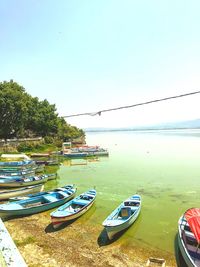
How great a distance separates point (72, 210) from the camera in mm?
20562

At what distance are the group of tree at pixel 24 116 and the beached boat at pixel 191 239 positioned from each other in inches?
1791

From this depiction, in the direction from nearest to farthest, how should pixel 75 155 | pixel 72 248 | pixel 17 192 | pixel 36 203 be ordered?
pixel 72 248, pixel 36 203, pixel 17 192, pixel 75 155

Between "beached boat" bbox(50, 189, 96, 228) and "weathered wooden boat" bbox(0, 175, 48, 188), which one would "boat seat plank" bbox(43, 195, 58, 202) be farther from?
"weathered wooden boat" bbox(0, 175, 48, 188)

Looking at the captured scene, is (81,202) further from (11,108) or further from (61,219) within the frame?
(11,108)

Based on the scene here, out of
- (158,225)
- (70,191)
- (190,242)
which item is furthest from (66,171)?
(190,242)

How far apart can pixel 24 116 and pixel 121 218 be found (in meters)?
44.4

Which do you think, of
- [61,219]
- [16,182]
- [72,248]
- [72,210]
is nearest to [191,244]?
[72,248]

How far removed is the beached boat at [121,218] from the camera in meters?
16.1

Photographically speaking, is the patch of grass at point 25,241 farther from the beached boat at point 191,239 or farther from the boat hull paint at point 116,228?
the beached boat at point 191,239

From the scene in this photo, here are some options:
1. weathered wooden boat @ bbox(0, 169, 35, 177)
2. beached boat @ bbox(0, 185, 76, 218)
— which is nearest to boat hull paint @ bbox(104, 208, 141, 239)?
beached boat @ bbox(0, 185, 76, 218)

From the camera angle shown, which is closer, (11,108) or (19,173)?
(19,173)

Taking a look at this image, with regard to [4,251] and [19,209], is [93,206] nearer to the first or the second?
[19,209]

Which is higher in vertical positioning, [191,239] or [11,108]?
[11,108]

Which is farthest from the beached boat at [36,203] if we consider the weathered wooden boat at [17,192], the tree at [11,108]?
the tree at [11,108]
